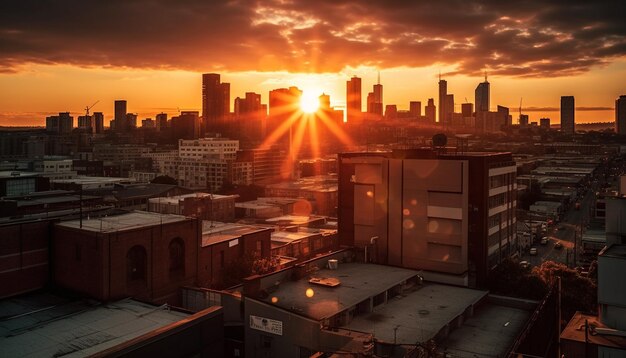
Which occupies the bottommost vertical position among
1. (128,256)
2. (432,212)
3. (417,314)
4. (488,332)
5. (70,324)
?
(488,332)

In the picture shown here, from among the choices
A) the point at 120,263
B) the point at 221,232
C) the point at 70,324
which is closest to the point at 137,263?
the point at 120,263

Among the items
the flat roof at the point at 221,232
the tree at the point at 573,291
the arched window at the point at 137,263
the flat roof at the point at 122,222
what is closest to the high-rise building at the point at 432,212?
the tree at the point at 573,291

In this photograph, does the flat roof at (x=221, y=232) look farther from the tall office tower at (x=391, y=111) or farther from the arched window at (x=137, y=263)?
the tall office tower at (x=391, y=111)

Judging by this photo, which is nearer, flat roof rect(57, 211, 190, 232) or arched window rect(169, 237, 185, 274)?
flat roof rect(57, 211, 190, 232)

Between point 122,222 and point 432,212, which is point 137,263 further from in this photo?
point 432,212

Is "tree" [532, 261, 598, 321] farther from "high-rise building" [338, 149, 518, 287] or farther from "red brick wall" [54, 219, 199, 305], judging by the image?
"red brick wall" [54, 219, 199, 305]

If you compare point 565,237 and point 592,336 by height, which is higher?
point 592,336

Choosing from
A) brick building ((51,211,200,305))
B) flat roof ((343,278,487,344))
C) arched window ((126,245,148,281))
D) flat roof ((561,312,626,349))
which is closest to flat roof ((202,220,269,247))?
brick building ((51,211,200,305))
